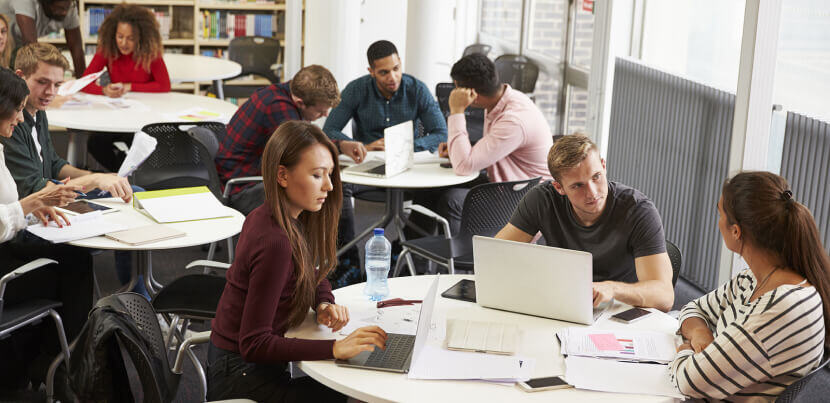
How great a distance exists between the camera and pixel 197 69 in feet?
21.8

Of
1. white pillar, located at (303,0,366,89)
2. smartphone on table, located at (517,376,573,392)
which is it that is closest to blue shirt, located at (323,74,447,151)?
white pillar, located at (303,0,366,89)

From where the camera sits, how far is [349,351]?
6.60ft

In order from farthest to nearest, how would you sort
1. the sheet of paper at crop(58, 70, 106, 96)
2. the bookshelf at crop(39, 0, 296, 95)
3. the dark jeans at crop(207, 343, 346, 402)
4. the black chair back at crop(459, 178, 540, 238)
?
the bookshelf at crop(39, 0, 296, 95)
the sheet of paper at crop(58, 70, 106, 96)
the black chair back at crop(459, 178, 540, 238)
the dark jeans at crop(207, 343, 346, 402)

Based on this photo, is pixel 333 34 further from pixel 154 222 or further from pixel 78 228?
pixel 78 228

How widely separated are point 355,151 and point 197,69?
2845 mm

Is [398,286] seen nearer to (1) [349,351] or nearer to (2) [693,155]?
(1) [349,351]

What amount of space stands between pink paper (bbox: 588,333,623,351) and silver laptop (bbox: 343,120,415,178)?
6.18ft

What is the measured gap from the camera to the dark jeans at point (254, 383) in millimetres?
2096

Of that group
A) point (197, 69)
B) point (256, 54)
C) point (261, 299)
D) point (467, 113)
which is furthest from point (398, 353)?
point (256, 54)

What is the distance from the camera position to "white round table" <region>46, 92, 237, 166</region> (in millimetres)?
4699

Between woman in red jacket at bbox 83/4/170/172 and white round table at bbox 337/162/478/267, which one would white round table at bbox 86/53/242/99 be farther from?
white round table at bbox 337/162/478/267

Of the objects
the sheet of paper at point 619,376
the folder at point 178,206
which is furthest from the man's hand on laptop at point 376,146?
the sheet of paper at point 619,376

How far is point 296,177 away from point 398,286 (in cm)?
61

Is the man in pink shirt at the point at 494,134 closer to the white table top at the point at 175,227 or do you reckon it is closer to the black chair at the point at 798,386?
the white table top at the point at 175,227
